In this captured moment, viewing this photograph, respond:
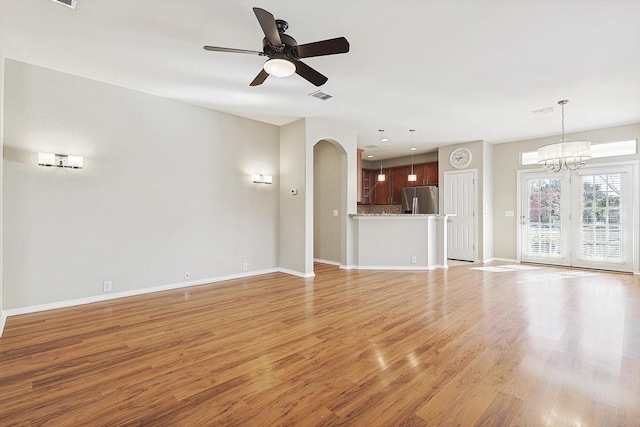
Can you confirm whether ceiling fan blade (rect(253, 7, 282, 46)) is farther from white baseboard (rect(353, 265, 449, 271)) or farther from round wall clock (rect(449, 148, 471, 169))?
round wall clock (rect(449, 148, 471, 169))

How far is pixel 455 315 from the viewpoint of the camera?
3.49m

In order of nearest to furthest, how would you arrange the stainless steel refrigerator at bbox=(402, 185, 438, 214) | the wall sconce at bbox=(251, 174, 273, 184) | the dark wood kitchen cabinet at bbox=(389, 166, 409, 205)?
the wall sconce at bbox=(251, 174, 273, 184)
the stainless steel refrigerator at bbox=(402, 185, 438, 214)
the dark wood kitchen cabinet at bbox=(389, 166, 409, 205)

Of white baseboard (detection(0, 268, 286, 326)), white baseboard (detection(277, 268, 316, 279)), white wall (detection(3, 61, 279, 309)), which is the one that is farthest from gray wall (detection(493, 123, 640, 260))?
white baseboard (detection(0, 268, 286, 326))

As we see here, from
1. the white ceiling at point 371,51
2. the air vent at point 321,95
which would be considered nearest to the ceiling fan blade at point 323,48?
the white ceiling at point 371,51

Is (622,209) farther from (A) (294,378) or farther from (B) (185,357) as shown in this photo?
(B) (185,357)

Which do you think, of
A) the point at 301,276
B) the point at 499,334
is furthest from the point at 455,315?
the point at 301,276

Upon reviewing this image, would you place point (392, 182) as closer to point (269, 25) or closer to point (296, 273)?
point (296, 273)

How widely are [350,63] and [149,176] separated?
127 inches

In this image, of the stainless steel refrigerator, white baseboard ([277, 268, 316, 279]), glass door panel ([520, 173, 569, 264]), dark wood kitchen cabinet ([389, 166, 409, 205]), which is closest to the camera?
white baseboard ([277, 268, 316, 279])

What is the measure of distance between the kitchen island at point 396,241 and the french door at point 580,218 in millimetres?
2446

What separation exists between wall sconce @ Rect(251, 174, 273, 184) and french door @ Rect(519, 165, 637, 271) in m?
5.91

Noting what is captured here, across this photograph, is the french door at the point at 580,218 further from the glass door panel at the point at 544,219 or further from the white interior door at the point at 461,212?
the white interior door at the point at 461,212

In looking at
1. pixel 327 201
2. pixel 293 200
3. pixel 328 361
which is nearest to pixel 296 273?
pixel 293 200

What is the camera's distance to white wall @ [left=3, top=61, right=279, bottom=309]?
11.5 feet
